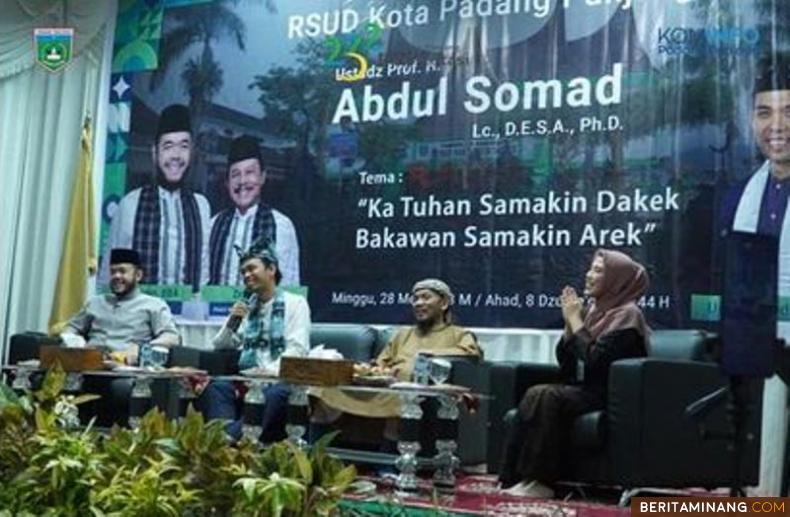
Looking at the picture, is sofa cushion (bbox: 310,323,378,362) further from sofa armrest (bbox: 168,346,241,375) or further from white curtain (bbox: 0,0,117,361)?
white curtain (bbox: 0,0,117,361)

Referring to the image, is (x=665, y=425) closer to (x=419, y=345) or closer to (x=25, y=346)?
(x=419, y=345)

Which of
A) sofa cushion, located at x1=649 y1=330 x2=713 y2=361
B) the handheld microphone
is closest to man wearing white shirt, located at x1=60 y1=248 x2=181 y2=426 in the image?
the handheld microphone

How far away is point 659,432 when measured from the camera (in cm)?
395

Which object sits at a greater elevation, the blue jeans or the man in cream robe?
the man in cream robe

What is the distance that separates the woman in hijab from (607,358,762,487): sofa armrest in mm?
123

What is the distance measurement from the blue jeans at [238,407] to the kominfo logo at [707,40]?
85.8 inches

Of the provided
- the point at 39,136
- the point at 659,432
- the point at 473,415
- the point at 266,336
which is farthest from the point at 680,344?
the point at 39,136

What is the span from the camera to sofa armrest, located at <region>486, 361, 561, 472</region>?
448cm

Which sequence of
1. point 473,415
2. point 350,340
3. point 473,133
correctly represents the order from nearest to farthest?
point 473,415 → point 350,340 → point 473,133

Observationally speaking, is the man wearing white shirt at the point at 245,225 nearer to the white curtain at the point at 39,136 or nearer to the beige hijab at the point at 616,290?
the white curtain at the point at 39,136

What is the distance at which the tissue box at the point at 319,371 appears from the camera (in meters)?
3.98

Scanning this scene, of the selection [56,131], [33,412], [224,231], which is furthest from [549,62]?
[33,412]

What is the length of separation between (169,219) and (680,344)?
309cm

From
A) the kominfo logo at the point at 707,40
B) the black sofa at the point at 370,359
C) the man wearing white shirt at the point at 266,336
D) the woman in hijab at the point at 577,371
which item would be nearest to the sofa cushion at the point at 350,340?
the black sofa at the point at 370,359
